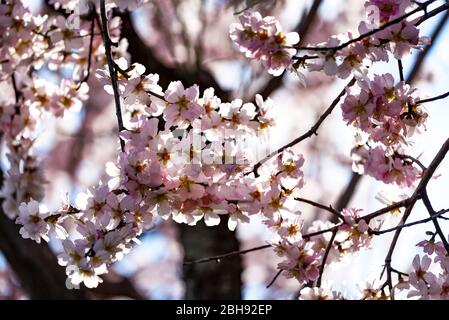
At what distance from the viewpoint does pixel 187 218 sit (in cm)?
181

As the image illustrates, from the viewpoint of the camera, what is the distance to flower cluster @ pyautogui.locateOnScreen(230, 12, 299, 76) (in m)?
1.80

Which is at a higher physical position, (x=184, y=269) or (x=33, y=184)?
A: (x=33, y=184)

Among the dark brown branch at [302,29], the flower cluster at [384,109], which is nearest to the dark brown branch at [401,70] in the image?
the flower cluster at [384,109]

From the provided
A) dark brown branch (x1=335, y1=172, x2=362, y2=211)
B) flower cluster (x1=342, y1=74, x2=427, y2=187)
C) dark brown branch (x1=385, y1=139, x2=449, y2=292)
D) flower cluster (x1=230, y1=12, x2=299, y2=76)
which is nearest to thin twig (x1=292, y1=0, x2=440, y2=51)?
flower cluster (x1=230, y1=12, x2=299, y2=76)

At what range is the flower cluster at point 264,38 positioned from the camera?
1.80 metres

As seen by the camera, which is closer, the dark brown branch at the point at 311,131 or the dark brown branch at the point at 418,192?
the dark brown branch at the point at 418,192

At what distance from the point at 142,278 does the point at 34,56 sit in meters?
4.45

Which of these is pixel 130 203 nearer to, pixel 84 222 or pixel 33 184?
pixel 84 222

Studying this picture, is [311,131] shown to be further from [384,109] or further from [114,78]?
[114,78]

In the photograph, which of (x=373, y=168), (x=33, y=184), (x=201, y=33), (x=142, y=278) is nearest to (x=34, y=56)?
(x=33, y=184)

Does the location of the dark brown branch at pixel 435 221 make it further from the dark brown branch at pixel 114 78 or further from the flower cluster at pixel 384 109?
the dark brown branch at pixel 114 78

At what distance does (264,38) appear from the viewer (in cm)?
180

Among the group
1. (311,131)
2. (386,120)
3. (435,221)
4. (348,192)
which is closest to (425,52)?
(348,192)
